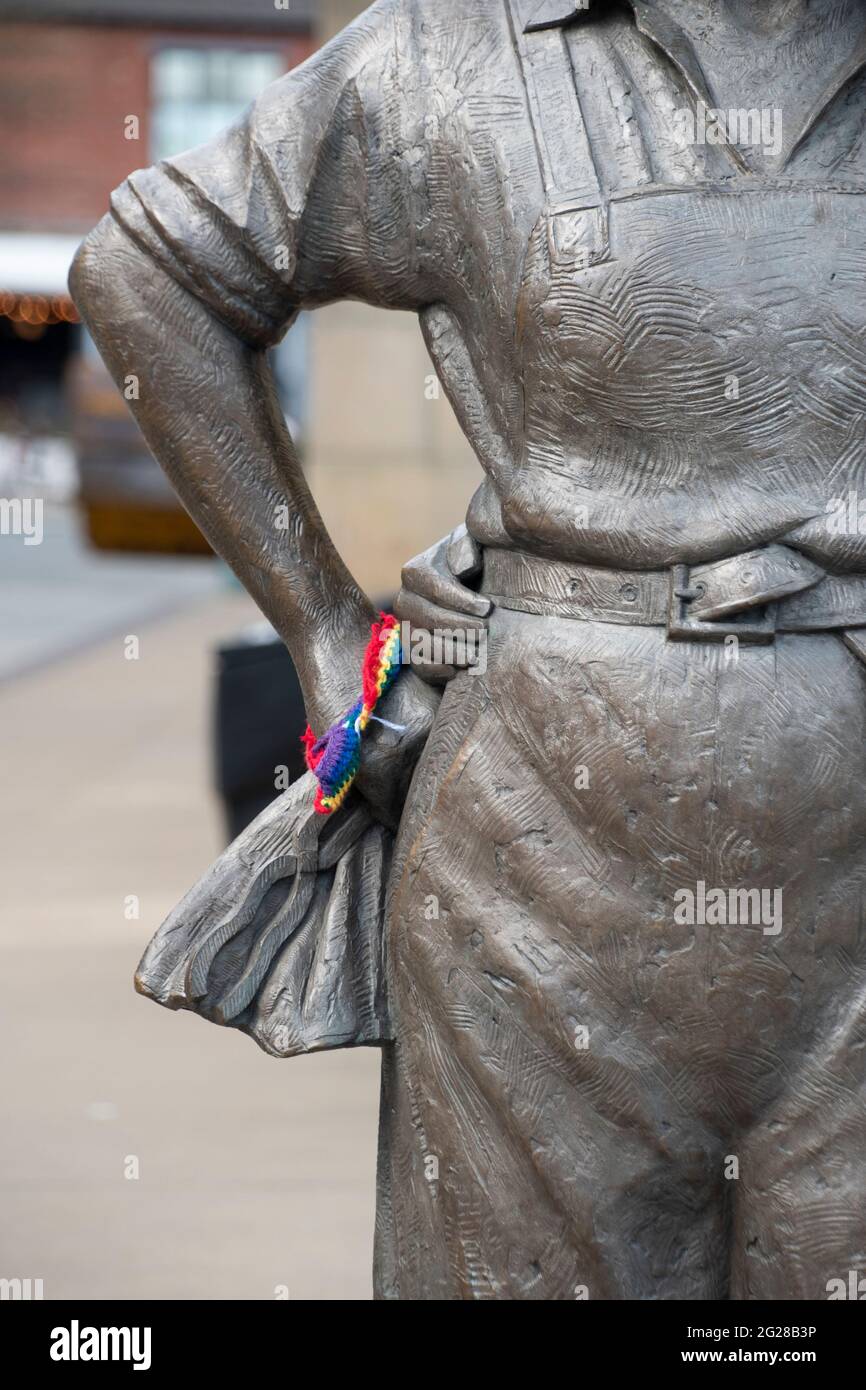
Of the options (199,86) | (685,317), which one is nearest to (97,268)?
(685,317)

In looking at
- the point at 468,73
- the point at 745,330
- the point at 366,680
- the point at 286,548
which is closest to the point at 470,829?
the point at 366,680

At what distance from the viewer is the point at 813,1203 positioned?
75.0 inches

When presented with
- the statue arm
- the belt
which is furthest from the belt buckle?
the statue arm

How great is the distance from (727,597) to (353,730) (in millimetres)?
458

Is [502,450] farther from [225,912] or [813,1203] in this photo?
[813,1203]

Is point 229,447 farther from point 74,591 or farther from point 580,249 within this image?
point 74,591

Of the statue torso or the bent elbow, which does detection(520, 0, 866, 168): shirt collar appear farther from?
the bent elbow

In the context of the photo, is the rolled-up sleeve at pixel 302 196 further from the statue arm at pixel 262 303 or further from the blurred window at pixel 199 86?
the blurred window at pixel 199 86

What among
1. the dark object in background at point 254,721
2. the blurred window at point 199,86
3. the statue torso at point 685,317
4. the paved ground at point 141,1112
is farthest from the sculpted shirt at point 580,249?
the blurred window at point 199,86

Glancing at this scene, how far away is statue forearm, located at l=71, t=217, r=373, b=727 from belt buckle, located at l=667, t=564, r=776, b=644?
1.51 ft

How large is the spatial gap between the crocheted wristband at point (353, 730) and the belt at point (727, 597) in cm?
26

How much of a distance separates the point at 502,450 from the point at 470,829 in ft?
1.23

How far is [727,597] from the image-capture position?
1866 mm

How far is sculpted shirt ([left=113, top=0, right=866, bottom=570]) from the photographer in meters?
1.85
